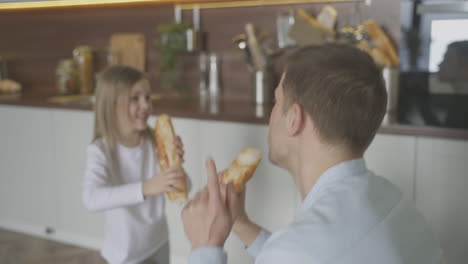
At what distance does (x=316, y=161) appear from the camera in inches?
37.6

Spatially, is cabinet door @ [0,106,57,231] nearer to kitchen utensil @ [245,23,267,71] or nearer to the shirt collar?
kitchen utensil @ [245,23,267,71]

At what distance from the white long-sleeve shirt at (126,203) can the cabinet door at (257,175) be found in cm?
48

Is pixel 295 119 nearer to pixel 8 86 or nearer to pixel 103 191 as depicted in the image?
pixel 103 191

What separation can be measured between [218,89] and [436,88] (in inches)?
52.3

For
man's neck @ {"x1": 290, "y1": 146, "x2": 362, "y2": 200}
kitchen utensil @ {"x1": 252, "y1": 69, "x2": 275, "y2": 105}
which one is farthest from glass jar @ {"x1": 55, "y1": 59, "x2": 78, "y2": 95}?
man's neck @ {"x1": 290, "y1": 146, "x2": 362, "y2": 200}

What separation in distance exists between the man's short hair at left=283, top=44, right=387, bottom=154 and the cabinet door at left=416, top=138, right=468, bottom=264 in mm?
1071

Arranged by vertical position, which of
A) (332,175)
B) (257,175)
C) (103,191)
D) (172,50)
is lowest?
(257,175)

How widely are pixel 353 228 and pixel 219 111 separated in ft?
5.24

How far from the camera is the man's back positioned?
0.78 m

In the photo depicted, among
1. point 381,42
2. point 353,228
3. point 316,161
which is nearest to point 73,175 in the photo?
point 381,42

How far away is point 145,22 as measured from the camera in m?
3.19

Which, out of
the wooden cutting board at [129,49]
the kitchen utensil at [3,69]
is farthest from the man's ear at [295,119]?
the kitchen utensil at [3,69]

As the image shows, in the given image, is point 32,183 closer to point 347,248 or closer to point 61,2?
point 61,2

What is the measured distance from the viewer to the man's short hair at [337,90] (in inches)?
35.6
